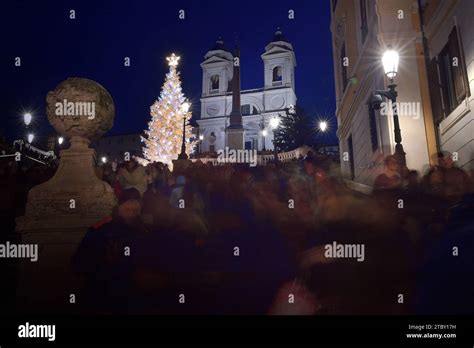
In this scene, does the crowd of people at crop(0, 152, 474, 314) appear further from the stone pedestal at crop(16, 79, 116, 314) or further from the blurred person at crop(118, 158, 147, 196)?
the blurred person at crop(118, 158, 147, 196)

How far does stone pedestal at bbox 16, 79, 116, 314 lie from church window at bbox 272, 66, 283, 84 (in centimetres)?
6922

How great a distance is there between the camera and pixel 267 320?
361 centimetres

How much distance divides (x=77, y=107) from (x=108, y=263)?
207 cm

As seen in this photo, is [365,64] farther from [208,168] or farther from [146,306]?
[146,306]

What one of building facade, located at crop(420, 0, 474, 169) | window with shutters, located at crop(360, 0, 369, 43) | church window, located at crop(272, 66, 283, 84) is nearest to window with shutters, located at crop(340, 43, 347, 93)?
window with shutters, located at crop(360, 0, 369, 43)

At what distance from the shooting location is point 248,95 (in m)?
72.5

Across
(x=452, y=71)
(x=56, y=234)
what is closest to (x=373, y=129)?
(x=452, y=71)

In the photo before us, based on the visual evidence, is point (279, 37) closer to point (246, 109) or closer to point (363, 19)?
point (246, 109)

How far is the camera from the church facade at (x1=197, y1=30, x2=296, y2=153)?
68312 mm

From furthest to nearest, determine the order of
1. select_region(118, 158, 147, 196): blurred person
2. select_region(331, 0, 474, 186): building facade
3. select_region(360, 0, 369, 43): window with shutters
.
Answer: select_region(360, 0, 369, 43): window with shutters, select_region(331, 0, 474, 186): building facade, select_region(118, 158, 147, 196): blurred person

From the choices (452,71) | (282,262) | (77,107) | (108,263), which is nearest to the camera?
(282,262)

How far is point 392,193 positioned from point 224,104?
221 feet

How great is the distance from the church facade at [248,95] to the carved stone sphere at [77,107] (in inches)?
2409

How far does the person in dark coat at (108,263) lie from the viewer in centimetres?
394
